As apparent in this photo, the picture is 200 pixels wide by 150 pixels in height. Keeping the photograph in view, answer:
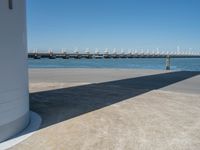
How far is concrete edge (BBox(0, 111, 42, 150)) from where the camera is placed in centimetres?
413

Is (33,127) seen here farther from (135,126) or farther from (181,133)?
(181,133)

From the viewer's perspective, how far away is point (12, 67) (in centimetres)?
441

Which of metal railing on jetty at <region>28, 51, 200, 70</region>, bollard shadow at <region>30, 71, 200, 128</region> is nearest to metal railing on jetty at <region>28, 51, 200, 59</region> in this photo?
metal railing on jetty at <region>28, 51, 200, 70</region>

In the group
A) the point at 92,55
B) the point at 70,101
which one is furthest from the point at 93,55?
the point at 70,101

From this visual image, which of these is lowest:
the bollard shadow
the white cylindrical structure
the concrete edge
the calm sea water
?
the calm sea water

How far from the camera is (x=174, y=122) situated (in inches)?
214

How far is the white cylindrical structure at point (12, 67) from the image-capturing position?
422 centimetres

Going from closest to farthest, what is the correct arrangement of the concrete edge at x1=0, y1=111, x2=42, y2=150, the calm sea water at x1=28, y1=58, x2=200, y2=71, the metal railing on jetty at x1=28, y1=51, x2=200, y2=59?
the concrete edge at x1=0, y1=111, x2=42, y2=150 < the calm sea water at x1=28, y1=58, x2=200, y2=71 < the metal railing on jetty at x1=28, y1=51, x2=200, y2=59

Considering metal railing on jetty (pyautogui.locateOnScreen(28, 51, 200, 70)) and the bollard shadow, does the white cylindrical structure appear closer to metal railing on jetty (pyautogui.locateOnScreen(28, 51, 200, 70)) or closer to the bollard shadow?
the bollard shadow

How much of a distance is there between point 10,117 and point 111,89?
18.0ft

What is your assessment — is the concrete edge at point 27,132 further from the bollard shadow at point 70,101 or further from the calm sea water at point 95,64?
the calm sea water at point 95,64

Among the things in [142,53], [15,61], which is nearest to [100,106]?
[15,61]

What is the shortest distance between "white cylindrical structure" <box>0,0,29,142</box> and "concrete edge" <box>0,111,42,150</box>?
0.28 feet

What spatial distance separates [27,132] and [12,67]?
3.45 ft
